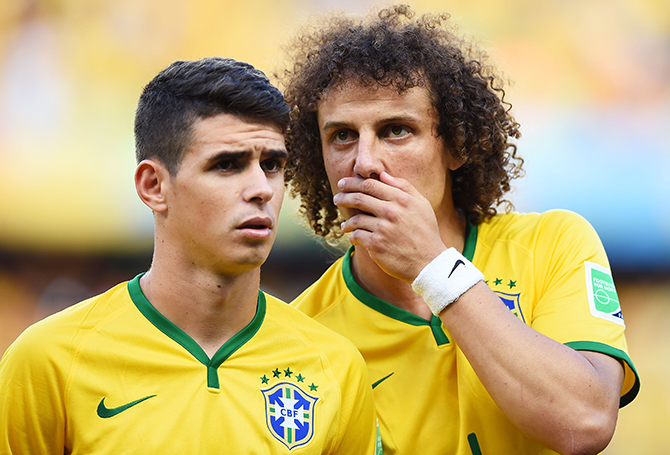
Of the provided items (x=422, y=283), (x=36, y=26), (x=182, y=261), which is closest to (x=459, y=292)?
(x=422, y=283)

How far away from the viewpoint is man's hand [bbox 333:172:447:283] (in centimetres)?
293

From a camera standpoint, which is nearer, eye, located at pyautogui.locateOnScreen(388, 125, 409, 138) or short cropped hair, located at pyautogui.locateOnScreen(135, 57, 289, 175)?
short cropped hair, located at pyautogui.locateOnScreen(135, 57, 289, 175)

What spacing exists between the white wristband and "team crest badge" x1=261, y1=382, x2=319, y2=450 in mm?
623

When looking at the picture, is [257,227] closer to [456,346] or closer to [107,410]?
[107,410]

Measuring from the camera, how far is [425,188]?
11.1 ft

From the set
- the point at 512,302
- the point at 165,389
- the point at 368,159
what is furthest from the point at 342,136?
the point at 165,389

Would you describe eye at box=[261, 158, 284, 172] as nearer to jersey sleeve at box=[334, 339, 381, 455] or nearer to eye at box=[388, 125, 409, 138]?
eye at box=[388, 125, 409, 138]

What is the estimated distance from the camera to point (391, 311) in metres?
3.41

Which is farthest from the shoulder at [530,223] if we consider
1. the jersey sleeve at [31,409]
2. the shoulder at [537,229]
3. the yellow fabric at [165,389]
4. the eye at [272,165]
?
the jersey sleeve at [31,409]

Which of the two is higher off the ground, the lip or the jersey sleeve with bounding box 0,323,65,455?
the lip

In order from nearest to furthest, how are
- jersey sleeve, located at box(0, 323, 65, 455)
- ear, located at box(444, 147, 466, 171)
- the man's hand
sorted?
jersey sleeve, located at box(0, 323, 65, 455)
the man's hand
ear, located at box(444, 147, 466, 171)

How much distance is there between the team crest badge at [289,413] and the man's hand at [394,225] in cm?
65

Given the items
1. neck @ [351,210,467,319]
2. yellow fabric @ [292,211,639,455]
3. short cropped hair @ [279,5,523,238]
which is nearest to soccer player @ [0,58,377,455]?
yellow fabric @ [292,211,639,455]

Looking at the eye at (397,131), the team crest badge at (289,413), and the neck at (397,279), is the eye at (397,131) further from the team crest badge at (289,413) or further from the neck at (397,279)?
the team crest badge at (289,413)
